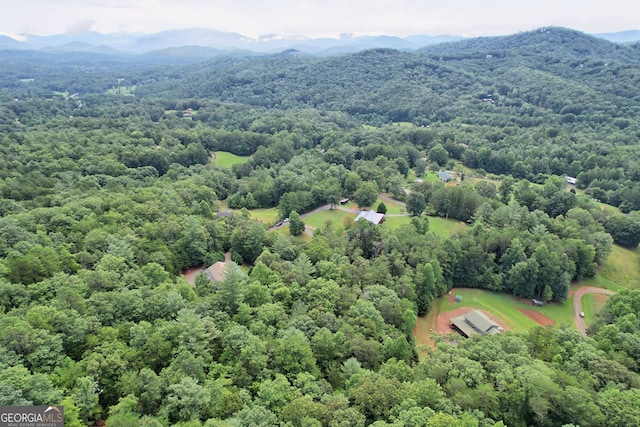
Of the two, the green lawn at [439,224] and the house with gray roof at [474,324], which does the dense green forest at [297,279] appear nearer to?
the green lawn at [439,224]

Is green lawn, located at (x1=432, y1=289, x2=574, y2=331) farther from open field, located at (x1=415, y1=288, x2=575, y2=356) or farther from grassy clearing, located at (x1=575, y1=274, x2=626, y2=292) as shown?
grassy clearing, located at (x1=575, y1=274, x2=626, y2=292)

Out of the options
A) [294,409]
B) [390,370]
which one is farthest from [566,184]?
[294,409]

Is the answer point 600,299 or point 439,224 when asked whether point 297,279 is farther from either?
point 600,299

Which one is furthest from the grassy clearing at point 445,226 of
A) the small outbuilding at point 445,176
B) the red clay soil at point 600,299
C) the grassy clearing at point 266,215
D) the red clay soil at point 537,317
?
the grassy clearing at point 266,215

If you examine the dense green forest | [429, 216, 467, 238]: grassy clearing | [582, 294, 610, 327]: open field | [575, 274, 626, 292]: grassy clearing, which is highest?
the dense green forest

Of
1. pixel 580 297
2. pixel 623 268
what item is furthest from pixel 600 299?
pixel 623 268

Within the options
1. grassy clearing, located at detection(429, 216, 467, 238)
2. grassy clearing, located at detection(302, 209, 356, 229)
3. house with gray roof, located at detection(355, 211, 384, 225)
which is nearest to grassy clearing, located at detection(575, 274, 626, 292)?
grassy clearing, located at detection(429, 216, 467, 238)
